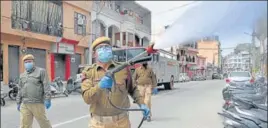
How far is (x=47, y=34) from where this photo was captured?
22.8 meters

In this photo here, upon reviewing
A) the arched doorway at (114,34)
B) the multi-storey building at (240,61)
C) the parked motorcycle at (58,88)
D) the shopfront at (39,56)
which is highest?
the arched doorway at (114,34)

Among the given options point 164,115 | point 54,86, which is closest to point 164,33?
point 164,115

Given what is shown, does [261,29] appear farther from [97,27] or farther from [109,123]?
[97,27]

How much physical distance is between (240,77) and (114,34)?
3052cm

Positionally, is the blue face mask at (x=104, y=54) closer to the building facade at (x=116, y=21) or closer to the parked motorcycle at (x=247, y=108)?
the parked motorcycle at (x=247, y=108)

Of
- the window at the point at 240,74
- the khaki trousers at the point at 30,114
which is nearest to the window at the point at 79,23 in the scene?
the khaki trousers at the point at 30,114

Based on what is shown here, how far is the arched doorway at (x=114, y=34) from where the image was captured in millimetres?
33463

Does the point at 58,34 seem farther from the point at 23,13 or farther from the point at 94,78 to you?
the point at 94,78

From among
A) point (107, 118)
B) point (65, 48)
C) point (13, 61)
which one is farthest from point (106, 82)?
point (65, 48)

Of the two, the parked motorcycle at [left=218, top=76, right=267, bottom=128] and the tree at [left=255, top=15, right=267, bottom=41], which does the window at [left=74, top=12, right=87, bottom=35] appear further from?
the tree at [left=255, top=15, right=267, bottom=41]

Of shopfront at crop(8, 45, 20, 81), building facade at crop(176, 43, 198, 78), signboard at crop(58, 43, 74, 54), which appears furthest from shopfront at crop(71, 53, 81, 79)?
building facade at crop(176, 43, 198, 78)

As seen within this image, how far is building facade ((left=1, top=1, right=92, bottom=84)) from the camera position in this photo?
19688 mm

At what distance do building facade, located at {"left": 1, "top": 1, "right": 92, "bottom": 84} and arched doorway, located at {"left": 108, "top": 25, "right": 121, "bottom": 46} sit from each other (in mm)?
5028

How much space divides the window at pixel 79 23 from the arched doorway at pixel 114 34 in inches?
219
